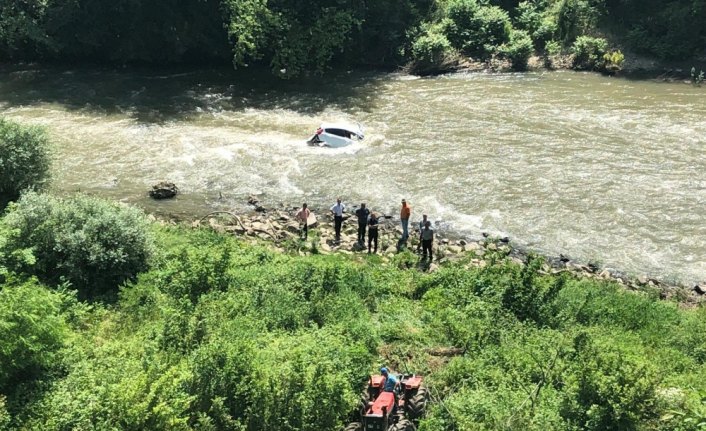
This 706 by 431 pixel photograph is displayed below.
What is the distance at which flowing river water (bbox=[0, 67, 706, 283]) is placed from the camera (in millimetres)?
24578

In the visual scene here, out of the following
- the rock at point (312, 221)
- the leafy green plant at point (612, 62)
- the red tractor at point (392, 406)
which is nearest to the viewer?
the red tractor at point (392, 406)

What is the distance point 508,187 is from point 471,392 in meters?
15.1

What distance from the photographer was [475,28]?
44.4 meters

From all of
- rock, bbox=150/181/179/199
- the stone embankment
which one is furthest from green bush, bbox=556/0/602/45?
rock, bbox=150/181/179/199

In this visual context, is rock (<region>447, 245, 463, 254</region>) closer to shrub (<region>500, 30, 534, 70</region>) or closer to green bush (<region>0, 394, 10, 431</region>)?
green bush (<region>0, 394, 10, 431</region>)

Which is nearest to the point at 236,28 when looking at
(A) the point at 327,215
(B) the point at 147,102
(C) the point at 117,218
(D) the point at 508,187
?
(B) the point at 147,102

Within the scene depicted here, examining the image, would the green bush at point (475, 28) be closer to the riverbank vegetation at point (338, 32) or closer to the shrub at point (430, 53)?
the riverbank vegetation at point (338, 32)

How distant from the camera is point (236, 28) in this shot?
38312mm

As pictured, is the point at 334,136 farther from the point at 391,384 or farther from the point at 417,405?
the point at 417,405

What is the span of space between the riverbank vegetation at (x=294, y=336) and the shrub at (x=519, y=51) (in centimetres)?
2426

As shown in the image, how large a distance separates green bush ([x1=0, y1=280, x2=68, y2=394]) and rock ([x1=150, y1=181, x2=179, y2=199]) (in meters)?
13.1

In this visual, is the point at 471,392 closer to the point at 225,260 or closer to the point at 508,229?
the point at 225,260

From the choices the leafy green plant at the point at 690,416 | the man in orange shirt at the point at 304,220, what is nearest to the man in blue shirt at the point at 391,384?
the leafy green plant at the point at 690,416

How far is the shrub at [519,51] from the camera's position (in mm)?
42000
